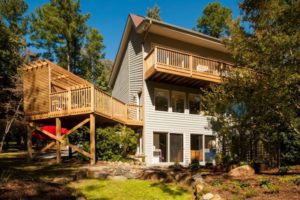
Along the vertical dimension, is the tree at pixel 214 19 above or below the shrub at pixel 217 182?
above

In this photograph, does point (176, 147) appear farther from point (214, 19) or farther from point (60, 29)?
point (214, 19)

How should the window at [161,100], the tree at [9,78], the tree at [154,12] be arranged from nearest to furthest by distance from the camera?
the tree at [9,78] → the window at [161,100] → the tree at [154,12]

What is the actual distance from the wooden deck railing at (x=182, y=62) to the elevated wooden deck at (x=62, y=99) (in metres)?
2.89

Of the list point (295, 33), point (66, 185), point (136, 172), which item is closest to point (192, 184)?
point (136, 172)

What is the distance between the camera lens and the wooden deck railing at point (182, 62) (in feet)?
50.3

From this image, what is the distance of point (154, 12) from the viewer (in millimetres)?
41281

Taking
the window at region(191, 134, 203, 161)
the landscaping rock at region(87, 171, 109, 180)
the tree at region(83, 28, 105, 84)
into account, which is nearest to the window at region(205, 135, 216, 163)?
the window at region(191, 134, 203, 161)

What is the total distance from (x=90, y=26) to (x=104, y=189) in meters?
27.4

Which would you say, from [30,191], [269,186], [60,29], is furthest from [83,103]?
[60,29]

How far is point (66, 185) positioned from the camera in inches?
355

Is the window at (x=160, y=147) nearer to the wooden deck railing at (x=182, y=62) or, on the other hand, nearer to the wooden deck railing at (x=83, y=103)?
the wooden deck railing at (x=83, y=103)

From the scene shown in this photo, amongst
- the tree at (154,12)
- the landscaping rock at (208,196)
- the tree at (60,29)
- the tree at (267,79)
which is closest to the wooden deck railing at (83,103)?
the tree at (267,79)

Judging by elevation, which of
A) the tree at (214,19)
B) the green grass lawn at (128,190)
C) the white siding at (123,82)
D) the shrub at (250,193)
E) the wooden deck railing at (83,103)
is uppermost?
the tree at (214,19)

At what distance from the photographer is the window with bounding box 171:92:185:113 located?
1764cm
